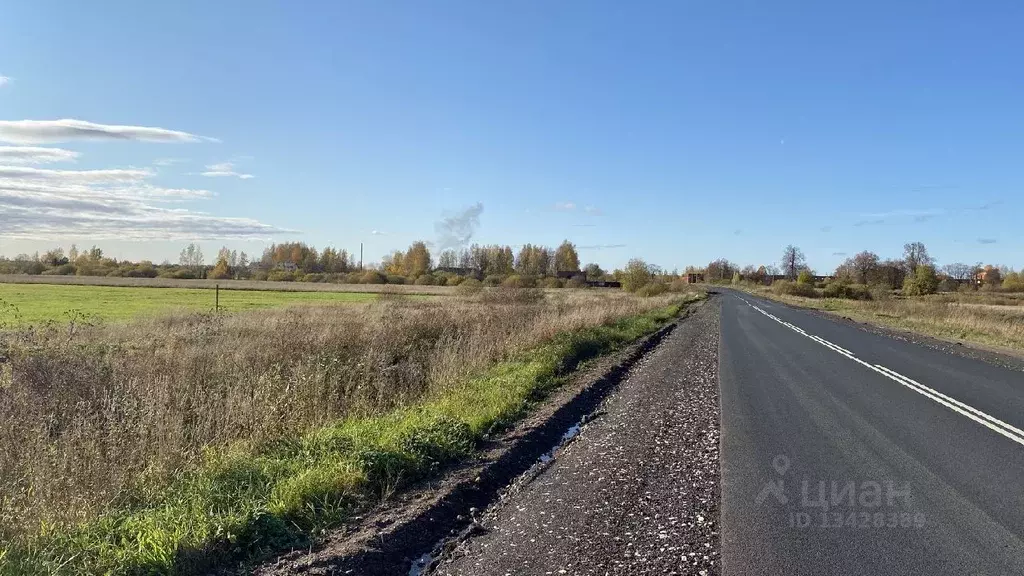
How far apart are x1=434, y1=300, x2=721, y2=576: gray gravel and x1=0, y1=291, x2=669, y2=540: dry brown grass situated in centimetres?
422

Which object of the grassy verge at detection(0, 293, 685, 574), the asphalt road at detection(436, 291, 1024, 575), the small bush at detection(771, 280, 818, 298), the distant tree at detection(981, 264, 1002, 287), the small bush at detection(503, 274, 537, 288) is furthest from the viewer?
the distant tree at detection(981, 264, 1002, 287)

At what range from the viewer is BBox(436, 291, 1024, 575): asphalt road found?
14.9ft

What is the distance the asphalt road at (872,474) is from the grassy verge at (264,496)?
3.48 meters

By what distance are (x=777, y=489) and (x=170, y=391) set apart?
32.1ft

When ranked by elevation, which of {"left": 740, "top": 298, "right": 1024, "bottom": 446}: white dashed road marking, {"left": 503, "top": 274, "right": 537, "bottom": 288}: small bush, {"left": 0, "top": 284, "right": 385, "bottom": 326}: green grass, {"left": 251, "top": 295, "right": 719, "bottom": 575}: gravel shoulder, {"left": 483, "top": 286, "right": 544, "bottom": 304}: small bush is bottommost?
{"left": 251, "top": 295, "right": 719, "bottom": 575}: gravel shoulder

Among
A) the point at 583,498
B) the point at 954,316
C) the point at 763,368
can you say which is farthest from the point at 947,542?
the point at 954,316

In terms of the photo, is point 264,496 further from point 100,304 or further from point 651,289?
point 651,289

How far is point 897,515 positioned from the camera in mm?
5301

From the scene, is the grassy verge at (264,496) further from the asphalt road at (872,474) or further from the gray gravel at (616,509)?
the asphalt road at (872,474)

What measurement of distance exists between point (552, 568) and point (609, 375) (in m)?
10.7

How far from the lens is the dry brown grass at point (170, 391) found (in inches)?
270

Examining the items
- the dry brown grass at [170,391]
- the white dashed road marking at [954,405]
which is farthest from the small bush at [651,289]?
the white dashed road marking at [954,405]

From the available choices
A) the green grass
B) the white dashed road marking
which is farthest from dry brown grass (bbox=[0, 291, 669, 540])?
the white dashed road marking

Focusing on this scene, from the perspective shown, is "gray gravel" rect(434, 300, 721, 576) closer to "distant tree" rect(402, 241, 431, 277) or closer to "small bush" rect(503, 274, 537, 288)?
"small bush" rect(503, 274, 537, 288)
